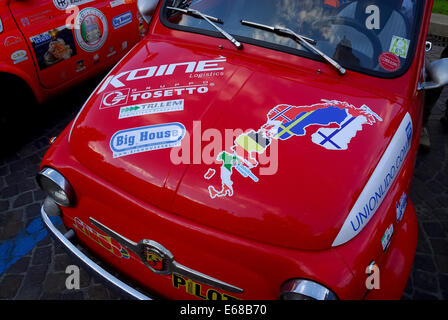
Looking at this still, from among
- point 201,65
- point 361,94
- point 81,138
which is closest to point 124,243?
point 81,138

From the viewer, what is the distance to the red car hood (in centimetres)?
151

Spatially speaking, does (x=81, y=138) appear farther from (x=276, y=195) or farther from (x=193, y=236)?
(x=276, y=195)

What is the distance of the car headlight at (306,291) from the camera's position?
1.37 m

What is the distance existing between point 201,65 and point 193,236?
1.10m

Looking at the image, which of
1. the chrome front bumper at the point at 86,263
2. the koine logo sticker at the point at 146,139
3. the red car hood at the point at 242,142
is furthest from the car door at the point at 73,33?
the koine logo sticker at the point at 146,139

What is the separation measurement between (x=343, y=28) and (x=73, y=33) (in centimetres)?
267

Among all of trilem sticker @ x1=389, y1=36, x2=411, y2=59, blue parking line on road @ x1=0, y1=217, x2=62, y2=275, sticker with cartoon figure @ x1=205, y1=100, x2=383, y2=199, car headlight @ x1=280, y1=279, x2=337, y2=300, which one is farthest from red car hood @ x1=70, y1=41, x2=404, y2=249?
blue parking line on road @ x1=0, y1=217, x2=62, y2=275

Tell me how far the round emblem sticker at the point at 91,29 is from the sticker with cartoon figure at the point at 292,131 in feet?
8.81

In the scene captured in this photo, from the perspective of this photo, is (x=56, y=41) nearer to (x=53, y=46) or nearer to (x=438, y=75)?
(x=53, y=46)

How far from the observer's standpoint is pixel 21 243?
2723 millimetres

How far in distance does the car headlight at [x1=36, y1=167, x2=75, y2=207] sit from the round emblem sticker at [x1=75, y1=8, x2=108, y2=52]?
7.41 ft

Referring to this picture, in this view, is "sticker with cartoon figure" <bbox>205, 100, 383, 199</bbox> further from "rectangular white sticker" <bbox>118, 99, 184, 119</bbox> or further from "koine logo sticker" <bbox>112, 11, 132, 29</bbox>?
"koine logo sticker" <bbox>112, 11, 132, 29</bbox>
